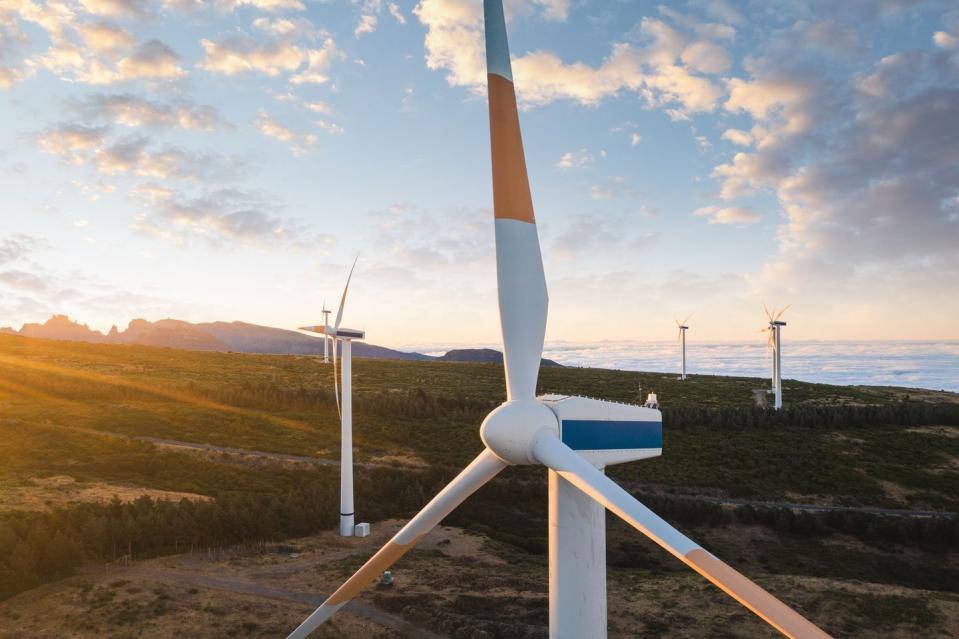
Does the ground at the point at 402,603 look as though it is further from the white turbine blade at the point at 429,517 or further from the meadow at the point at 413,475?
the white turbine blade at the point at 429,517

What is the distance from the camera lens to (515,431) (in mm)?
13719

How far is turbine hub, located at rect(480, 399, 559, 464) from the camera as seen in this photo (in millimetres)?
13695

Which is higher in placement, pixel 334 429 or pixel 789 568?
pixel 334 429

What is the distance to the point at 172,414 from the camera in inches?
2940

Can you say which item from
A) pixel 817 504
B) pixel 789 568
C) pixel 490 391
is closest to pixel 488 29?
pixel 789 568

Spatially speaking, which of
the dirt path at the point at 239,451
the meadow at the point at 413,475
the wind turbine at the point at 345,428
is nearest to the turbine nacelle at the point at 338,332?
the wind turbine at the point at 345,428

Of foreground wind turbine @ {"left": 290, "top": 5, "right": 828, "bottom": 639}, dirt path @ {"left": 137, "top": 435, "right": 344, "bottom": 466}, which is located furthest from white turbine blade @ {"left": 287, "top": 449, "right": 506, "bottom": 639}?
dirt path @ {"left": 137, "top": 435, "right": 344, "bottom": 466}

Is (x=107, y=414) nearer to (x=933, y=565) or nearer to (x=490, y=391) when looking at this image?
(x=490, y=391)

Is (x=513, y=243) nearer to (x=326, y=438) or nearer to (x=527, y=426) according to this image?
(x=527, y=426)

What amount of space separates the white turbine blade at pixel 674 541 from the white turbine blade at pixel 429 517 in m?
1.72

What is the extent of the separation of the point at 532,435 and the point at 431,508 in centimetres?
383

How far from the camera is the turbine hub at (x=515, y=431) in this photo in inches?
539

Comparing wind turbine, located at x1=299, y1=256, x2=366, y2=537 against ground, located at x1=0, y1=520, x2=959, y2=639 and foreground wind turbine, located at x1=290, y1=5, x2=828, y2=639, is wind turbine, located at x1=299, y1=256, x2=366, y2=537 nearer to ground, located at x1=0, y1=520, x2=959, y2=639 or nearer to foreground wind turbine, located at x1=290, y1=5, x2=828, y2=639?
ground, located at x1=0, y1=520, x2=959, y2=639

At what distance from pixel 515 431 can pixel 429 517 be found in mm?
3867
